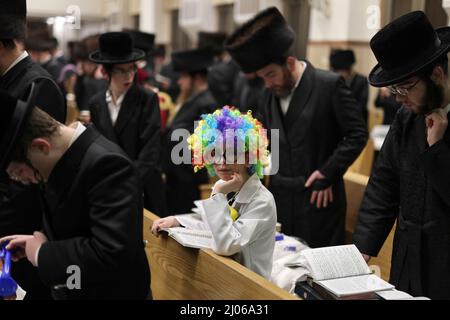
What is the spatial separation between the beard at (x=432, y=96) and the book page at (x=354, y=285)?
2.30ft

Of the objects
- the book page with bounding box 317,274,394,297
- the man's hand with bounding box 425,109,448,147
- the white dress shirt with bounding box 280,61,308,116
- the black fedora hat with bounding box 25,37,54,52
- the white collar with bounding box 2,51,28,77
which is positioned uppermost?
the white collar with bounding box 2,51,28,77

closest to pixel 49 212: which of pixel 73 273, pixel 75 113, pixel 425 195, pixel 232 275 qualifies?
pixel 73 273

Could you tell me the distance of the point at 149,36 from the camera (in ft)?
23.0

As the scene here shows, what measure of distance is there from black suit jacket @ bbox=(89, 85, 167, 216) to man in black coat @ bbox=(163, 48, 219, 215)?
1.03 meters

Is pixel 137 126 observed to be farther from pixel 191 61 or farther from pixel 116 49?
pixel 191 61

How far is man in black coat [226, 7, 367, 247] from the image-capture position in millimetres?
3803

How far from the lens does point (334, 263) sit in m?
2.50

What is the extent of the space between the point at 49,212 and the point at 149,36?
5.18 m

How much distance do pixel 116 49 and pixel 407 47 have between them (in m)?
2.68

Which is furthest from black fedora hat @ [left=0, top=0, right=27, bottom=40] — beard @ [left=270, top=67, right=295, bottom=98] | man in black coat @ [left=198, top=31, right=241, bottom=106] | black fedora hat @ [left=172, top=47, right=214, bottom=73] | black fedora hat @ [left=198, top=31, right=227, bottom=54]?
black fedora hat @ [left=198, top=31, right=227, bottom=54]

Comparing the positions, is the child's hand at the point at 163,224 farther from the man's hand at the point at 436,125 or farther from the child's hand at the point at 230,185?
the man's hand at the point at 436,125

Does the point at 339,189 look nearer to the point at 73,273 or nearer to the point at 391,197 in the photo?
the point at 391,197

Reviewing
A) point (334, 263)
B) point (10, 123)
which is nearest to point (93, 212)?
point (10, 123)

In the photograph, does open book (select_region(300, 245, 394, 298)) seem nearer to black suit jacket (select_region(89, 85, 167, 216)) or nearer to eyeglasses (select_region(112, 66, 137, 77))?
black suit jacket (select_region(89, 85, 167, 216))
